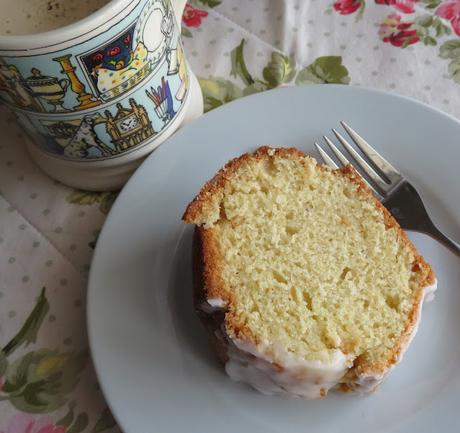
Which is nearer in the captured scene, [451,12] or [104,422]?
[104,422]

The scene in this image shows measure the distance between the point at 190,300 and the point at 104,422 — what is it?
0.68 feet

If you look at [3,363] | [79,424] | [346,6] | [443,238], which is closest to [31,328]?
[3,363]

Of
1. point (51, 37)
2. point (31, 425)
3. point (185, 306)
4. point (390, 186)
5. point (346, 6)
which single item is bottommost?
point (31, 425)

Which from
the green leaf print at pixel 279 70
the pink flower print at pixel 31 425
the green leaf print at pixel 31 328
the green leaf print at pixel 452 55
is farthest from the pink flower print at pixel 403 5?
the pink flower print at pixel 31 425

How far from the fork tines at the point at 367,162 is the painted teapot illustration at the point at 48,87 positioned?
406mm

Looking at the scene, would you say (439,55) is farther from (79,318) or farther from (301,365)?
(79,318)

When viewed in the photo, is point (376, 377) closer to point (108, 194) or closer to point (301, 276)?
point (301, 276)

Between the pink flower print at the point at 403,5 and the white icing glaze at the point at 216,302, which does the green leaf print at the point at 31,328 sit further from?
the pink flower print at the point at 403,5

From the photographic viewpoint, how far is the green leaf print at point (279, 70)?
1143mm

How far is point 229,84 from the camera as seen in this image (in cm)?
116

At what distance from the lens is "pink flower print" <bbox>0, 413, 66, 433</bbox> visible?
88cm

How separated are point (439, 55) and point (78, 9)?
2.15 feet

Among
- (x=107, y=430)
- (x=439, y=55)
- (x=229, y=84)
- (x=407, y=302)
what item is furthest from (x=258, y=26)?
(x=107, y=430)

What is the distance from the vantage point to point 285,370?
773 millimetres
